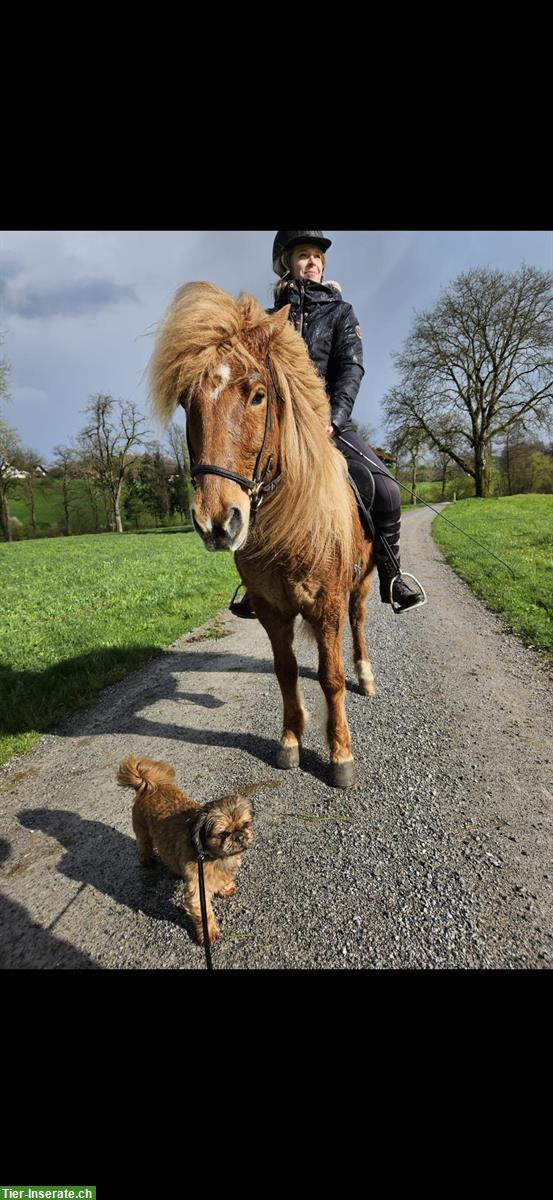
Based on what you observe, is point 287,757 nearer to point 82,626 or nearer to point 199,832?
point 199,832

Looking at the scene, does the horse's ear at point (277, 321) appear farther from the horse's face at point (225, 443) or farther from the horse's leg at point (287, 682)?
the horse's leg at point (287, 682)

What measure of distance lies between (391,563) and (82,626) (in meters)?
5.83

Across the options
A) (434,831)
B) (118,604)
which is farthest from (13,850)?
(118,604)

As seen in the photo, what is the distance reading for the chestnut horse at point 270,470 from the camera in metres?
2.02

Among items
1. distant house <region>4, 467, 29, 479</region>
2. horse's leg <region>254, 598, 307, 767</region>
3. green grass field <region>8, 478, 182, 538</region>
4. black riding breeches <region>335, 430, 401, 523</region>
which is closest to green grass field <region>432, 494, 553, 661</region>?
black riding breeches <region>335, 430, 401, 523</region>

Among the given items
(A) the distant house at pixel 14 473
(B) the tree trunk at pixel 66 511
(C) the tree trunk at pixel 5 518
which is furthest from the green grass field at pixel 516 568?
(B) the tree trunk at pixel 66 511

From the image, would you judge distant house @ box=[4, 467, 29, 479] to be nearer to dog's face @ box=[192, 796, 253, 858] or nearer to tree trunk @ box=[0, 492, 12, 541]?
tree trunk @ box=[0, 492, 12, 541]

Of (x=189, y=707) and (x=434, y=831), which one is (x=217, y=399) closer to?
(x=434, y=831)

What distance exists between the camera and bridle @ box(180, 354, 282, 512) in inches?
77.5

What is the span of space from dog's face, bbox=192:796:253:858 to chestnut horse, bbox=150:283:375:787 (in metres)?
1.17

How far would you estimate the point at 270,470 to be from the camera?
7.79 feet

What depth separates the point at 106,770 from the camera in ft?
11.4
